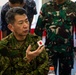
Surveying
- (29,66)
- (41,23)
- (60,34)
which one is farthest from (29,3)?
(29,66)

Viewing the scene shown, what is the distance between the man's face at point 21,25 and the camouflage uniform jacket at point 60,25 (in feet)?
2.00

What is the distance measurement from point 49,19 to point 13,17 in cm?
62

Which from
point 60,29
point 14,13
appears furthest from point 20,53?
point 60,29

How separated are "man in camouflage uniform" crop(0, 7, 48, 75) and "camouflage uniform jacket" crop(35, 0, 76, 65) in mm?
540

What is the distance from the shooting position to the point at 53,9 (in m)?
2.96

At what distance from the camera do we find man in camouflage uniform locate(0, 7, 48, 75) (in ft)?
7.67

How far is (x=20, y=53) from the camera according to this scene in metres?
2.38

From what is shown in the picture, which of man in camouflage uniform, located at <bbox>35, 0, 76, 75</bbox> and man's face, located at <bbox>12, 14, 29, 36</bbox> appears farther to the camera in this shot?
man in camouflage uniform, located at <bbox>35, 0, 76, 75</bbox>

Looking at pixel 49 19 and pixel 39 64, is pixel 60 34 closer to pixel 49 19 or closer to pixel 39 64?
pixel 49 19

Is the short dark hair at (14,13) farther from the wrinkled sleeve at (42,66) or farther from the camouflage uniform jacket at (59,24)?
the camouflage uniform jacket at (59,24)

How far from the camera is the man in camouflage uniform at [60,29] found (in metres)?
2.91

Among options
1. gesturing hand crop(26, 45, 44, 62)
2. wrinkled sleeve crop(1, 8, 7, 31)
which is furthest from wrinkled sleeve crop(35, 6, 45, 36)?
gesturing hand crop(26, 45, 44, 62)

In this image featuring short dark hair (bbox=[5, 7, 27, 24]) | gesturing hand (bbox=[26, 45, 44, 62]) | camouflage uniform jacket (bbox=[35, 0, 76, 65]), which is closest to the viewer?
gesturing hand (bbox=[26, 45, 44, 62])

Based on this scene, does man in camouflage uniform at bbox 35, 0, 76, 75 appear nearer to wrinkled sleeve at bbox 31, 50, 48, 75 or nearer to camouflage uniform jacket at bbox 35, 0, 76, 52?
camouflage uniform jacket at bbox 35, 0, 76, 52
